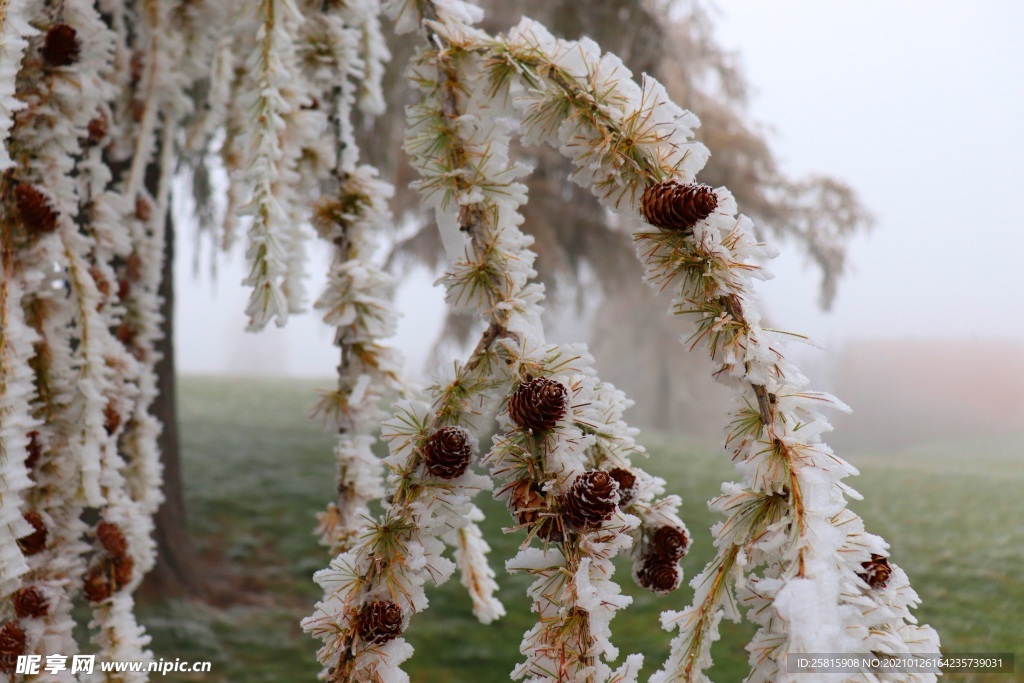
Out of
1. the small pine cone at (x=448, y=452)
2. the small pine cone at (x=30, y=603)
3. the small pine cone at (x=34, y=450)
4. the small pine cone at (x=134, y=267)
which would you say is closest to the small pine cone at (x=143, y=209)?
the small pine cone at (x=134, y=267)

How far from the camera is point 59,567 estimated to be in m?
0.69

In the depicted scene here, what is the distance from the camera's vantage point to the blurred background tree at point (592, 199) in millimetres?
2686

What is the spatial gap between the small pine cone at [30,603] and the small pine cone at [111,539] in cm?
9

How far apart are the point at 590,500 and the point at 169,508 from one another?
276 centimetres

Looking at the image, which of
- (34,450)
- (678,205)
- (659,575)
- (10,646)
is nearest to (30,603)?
(10,646)

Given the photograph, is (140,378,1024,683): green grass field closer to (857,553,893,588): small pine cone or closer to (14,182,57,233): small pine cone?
(14,182,57,233): small pine cone

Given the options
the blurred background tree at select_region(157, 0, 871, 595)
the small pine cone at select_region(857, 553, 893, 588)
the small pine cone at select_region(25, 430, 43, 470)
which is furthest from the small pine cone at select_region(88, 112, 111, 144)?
the blurred background tree at select_region(157, 0, 871, 595)

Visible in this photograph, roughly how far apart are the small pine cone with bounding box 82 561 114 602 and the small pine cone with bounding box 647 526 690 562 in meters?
0.59

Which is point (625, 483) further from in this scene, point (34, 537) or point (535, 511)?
point (34, 537)

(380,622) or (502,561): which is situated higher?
(380,622)

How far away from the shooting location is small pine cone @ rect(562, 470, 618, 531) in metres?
0.41

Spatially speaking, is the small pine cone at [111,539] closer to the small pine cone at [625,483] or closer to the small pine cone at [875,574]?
the small pine cone at [625,483]

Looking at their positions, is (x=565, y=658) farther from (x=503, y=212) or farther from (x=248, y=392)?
(x=248, y=392)

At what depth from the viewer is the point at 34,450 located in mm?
672
